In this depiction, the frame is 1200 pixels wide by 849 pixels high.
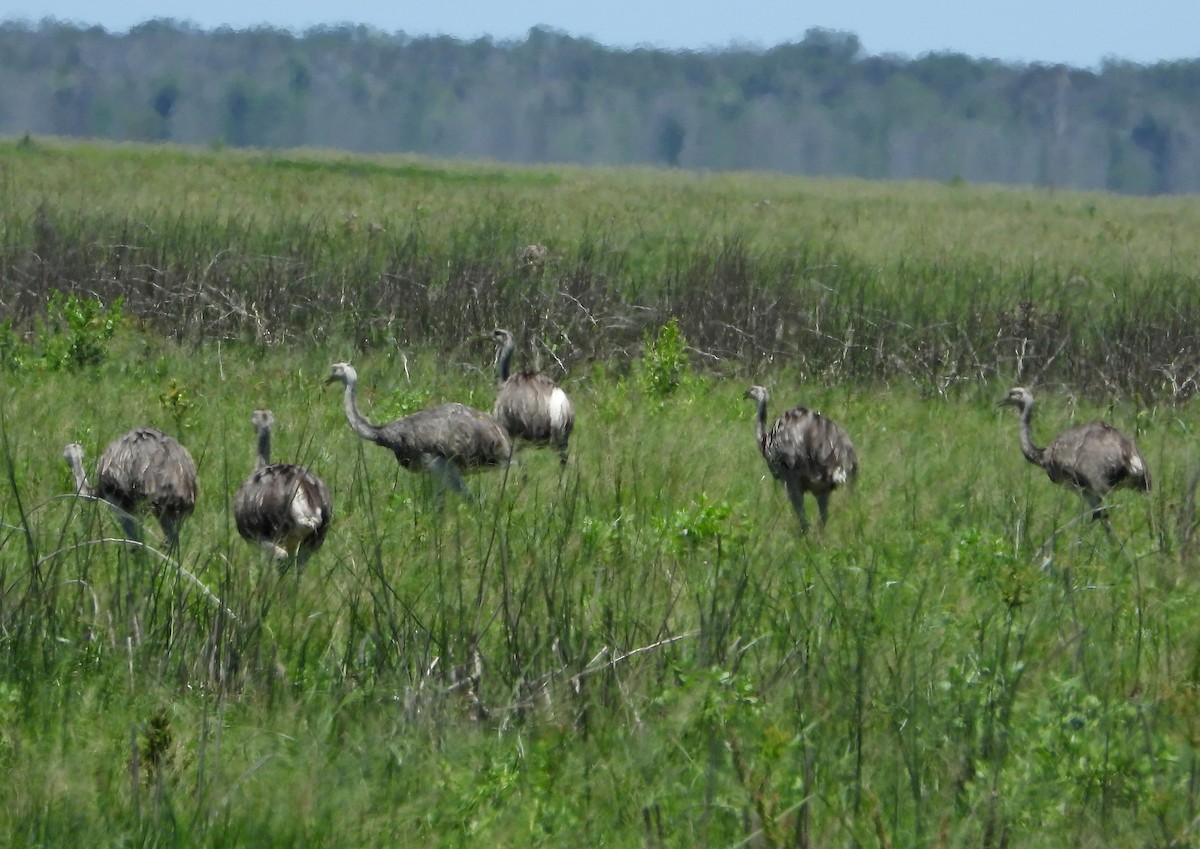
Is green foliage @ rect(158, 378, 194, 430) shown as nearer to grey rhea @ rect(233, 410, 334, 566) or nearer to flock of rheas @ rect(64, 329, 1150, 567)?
flock of rheas @ rect(64, 329, 1150, 567)

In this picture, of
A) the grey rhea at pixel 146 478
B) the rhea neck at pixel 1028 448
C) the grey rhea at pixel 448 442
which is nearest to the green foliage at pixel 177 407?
the grey rhea at pixel 448 442

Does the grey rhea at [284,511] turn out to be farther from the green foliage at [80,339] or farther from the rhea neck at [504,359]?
the green foliage at [80,339]

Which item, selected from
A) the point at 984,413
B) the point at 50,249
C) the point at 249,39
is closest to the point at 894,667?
the point at 984,413

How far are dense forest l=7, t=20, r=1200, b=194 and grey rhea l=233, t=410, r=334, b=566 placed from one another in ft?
382

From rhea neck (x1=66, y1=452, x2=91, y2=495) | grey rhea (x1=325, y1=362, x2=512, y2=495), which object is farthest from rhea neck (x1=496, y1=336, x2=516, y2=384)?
rhea neck (x1=66, y1=452, x2=91, y2=495)

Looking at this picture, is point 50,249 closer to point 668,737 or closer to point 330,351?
point 330,351

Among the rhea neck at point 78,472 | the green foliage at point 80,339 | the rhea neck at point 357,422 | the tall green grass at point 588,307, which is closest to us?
the rhea neck at point 78,472

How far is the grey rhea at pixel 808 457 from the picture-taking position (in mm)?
7633

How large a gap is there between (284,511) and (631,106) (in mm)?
137497

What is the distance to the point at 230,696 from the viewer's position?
14.5 feet

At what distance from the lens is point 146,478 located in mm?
6465

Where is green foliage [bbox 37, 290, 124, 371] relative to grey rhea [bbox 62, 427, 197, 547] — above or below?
below

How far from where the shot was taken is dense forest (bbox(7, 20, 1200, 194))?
128000 mm

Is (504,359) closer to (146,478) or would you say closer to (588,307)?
(588,307)
